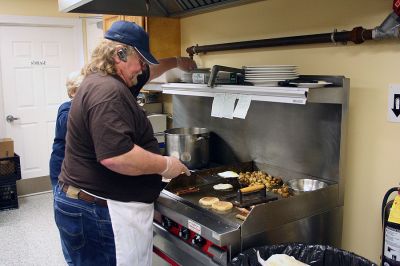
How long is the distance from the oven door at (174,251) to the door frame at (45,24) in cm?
332

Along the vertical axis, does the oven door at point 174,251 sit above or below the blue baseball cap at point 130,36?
below

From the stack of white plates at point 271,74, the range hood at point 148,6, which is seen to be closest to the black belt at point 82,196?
the stack of white plates at point 271,74

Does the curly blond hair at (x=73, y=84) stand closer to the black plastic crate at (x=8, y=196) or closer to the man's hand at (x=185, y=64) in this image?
the man's hand at (x=185, y=64)

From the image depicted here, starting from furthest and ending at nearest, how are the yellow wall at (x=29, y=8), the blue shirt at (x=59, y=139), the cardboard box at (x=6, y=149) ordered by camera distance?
the yellow wall at (x=29, y=8) < the cardboard box at (x=6, y=149) < the blue shirt at (x=59, y=139)

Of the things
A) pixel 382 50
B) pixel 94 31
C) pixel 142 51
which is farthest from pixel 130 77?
pixel 94 31

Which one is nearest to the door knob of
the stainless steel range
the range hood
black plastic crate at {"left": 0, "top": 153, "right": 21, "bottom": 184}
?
black plastic crate at {"left": 0, "top": 153, "right": 21, "bottom": 184}

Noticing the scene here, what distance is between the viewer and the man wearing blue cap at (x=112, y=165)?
138 centimetres

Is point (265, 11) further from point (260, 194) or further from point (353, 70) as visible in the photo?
point (260, 194)

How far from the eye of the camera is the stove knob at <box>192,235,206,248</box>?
159cm

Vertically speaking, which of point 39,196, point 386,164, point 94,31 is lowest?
point 39,196

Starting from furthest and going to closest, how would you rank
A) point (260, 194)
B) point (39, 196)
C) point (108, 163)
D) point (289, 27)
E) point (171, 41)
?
point (39, 196), point (171, 41), point (289, 27), point (260, 194), point (108, 163)

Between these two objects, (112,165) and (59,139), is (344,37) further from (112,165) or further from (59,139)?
(59,139)

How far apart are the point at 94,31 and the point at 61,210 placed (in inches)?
133

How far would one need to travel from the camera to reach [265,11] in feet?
7.17
